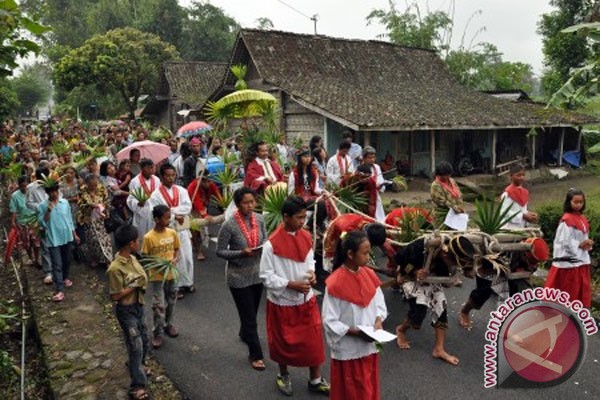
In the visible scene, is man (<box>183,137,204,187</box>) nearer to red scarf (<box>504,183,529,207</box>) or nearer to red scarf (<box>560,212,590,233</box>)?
red scarf (<box>504,183,529,207</box>)

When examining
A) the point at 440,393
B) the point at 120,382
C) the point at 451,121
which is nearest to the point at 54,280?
the point at 120,382

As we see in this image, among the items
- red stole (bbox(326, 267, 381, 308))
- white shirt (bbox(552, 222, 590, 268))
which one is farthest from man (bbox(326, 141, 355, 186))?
red stole (bbox(326, 267, 381, 308))

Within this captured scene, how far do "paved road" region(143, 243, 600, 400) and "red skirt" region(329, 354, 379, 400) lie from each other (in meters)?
0.82

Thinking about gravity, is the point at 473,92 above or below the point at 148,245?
above

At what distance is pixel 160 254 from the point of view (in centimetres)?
526

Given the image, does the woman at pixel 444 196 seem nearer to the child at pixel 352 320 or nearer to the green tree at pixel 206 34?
the child at pixel 352 320

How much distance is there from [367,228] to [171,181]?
9.49 ft

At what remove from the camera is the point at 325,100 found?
51.5 ft

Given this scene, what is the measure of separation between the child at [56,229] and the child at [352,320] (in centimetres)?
445

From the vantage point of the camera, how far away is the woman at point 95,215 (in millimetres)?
7613

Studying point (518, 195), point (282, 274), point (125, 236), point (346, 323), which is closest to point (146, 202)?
point (125, 236)

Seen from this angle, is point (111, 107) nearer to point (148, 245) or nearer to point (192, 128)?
point (192, 128)

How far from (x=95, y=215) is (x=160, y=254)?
9.60 ft

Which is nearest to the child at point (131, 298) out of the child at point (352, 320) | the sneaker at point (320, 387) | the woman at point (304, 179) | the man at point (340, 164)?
the sneaker at point (320, 387)
